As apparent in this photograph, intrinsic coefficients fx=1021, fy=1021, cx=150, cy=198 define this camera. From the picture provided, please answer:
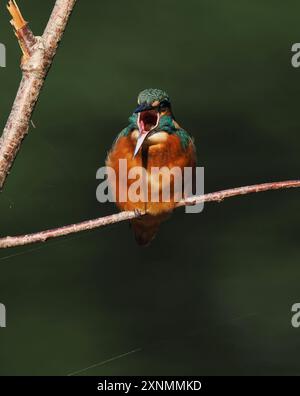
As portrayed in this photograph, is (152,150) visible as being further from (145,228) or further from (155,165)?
(145,228)

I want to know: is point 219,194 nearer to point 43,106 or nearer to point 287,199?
point 43,106

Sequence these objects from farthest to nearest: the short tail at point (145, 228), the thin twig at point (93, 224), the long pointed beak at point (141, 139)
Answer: the short tail at point (145, 228), the long pointed beak at point (141, 139), the thin twig at point (93, 224)

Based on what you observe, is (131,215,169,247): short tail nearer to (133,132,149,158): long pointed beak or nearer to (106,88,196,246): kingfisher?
(106,88,196,246): kingfisher

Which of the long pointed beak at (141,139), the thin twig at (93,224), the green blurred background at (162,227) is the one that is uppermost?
the green blurred background at (162,227)

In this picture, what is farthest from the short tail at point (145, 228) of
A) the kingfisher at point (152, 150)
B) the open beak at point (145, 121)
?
the open beak at point (145, 121)

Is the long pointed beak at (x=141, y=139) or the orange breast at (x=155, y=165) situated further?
the orange breast at (x=155, y=165)

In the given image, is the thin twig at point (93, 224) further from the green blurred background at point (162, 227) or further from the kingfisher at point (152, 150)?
the green blurred background at point (162, 227)
